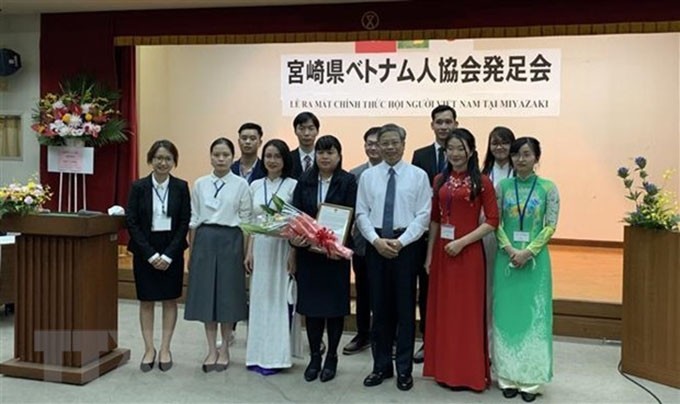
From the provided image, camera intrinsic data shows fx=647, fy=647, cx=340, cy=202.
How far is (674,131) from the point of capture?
7.01m

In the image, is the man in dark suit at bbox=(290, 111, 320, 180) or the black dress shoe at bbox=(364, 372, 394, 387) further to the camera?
the man in dark suit at bbox=(290, 111, 320, 180)

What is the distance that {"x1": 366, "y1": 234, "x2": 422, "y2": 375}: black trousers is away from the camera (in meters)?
3.38

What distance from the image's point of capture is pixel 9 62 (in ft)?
19.9

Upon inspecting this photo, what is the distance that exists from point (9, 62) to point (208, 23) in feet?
6.64

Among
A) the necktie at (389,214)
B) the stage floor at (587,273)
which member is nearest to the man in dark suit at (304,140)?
the necktie at (389,214)

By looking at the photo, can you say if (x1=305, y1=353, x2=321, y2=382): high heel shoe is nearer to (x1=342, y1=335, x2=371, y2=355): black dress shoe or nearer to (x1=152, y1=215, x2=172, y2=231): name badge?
(x1=342, y1=335, x2=371, y2=355): black dress shoe

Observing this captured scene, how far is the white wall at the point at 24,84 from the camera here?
6.19 metres

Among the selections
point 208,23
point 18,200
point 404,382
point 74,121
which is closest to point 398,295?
point 404,382

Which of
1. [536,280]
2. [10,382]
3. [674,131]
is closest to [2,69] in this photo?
[10,382]

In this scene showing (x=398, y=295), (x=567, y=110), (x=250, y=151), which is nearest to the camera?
(x=398, y=295)

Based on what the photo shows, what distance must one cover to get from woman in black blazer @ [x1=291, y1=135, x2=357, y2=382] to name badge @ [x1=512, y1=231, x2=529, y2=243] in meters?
0.85

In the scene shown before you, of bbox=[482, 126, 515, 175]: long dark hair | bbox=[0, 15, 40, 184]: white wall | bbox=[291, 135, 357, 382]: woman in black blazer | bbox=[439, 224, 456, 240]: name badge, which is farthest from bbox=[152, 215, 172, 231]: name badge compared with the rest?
bbox=[0, 15, 40, 184]: white wall

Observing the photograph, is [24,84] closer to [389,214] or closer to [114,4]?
[114,4]

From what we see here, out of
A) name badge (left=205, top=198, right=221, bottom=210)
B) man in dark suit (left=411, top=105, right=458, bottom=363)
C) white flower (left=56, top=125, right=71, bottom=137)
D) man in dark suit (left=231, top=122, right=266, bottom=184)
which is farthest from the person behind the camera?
white flower (left=56, top=125, right=71, bottom=137)
